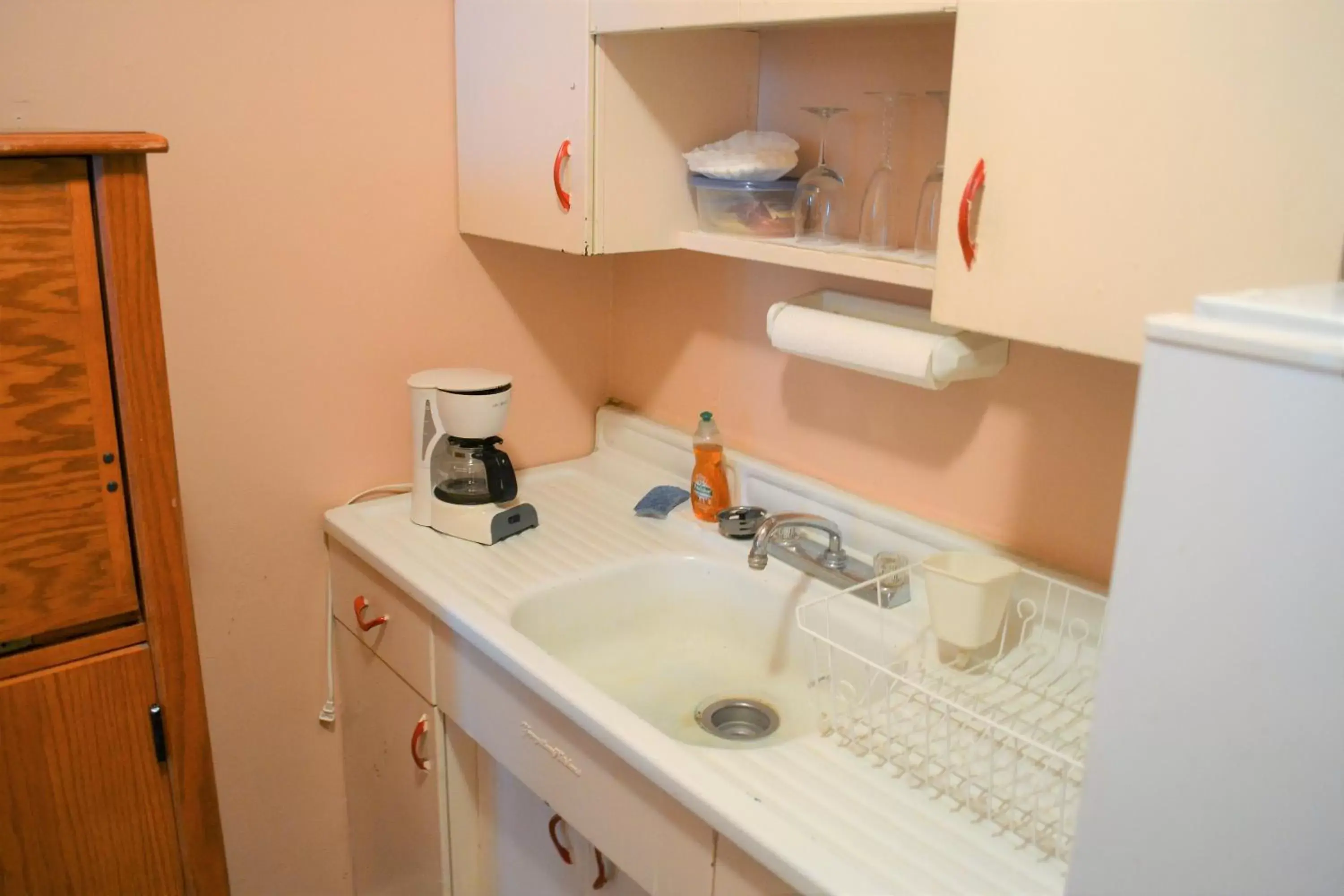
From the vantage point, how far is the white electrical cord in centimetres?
197

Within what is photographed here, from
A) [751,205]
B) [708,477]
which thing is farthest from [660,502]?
[751,205]

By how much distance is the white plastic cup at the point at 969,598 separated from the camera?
133 cm

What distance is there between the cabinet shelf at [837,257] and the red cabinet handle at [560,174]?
0.22m

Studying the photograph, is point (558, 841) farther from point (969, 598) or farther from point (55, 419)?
point (55, 419)

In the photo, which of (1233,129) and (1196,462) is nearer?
(1196,462)

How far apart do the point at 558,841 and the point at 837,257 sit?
0.99m

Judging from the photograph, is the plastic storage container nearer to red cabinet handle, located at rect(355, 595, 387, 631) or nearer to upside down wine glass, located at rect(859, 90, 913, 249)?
upside down wine glass, located at rect(859, 90, 913, 249)

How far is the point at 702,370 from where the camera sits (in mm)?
2021

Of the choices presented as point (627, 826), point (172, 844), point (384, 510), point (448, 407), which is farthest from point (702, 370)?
point (172, 844)

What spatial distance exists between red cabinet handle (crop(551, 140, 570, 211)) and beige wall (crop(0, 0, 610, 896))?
344 mm

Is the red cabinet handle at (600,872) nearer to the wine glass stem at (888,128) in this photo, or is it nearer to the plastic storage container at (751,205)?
the plastic storage container at (751,205)

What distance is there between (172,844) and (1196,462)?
4.39 feet

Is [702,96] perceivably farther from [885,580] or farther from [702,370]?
[885,580]

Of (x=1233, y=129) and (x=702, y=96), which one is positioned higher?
(x=702, y=96)
